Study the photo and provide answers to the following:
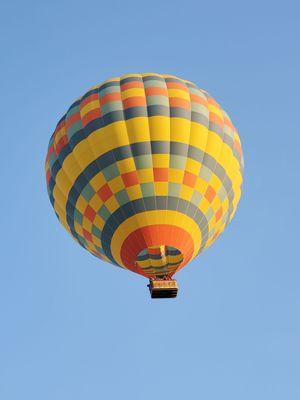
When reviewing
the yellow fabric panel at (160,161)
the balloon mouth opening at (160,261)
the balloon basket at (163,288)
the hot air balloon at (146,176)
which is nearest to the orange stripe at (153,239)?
the hot air balloon at (146,176)

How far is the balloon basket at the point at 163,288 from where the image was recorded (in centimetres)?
2323

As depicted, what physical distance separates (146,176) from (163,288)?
3.05 m

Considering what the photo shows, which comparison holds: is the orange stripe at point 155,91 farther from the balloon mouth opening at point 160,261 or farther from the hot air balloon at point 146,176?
the balloon mouth opening at point 160,261

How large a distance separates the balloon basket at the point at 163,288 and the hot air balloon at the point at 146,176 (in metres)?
0.03

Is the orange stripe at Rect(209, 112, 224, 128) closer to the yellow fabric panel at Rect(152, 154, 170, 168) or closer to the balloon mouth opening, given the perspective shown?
the yellow fabric panel at Rect(152, 154, 170, 168)

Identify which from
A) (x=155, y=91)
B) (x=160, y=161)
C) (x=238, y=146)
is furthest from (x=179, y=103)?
(x=238, y=146)

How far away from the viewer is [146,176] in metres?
23.6

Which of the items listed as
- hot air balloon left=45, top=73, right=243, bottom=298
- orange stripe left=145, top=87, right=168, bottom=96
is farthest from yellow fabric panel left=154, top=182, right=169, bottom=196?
orange stripe left=145, top=87, right=168, bottom=96

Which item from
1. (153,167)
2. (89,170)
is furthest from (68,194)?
(153,167)

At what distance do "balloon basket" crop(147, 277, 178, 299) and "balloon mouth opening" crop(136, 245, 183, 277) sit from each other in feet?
1.69

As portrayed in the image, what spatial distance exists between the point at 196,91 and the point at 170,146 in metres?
2.72

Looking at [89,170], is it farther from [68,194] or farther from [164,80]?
[164,80]

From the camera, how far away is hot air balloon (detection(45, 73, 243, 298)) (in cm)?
2347

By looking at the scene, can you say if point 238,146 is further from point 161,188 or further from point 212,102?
point 161,188
